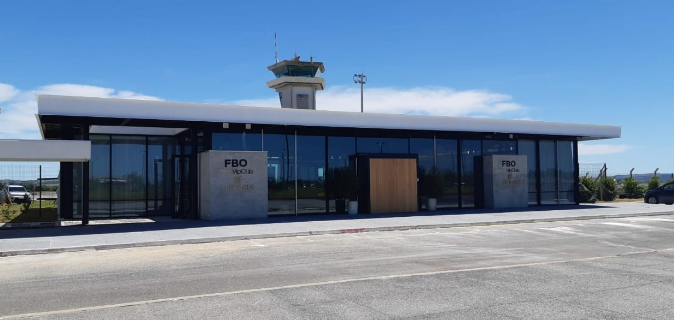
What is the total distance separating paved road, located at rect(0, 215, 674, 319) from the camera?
7180 millimetres

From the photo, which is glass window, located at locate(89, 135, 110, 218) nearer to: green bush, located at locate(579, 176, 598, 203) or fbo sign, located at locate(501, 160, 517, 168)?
fbo sign, located at locate(501, 160, 517, 168)

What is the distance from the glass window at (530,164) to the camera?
28141 mm

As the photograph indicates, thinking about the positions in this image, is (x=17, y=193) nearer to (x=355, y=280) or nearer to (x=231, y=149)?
(x=231, y=149)

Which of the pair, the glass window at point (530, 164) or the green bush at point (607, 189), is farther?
the green bush at point (607, 189)

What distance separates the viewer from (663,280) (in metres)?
9.12

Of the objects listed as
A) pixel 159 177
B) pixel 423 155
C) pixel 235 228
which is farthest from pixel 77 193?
pixel 423 155

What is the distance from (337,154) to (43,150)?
36.7 feet

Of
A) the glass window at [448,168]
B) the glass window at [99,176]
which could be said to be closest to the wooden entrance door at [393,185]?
the glass window at [448,168]

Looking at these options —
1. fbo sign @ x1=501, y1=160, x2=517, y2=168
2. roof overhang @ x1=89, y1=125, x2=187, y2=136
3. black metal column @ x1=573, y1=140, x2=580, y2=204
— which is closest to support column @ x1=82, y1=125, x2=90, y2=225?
roof overhang @ x1=89, y1=125, x2=187, y2=136

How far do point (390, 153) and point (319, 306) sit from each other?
17583 millimetres

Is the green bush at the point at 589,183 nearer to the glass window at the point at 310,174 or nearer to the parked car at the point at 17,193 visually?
the glass window at the point at 310,174

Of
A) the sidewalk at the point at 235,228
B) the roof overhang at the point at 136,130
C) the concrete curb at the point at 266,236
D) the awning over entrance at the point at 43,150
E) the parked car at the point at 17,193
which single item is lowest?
the concrete curb at the point at 266,236

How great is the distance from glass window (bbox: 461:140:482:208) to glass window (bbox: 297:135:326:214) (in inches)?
275

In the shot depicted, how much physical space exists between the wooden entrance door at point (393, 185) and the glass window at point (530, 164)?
6979 millimetres
